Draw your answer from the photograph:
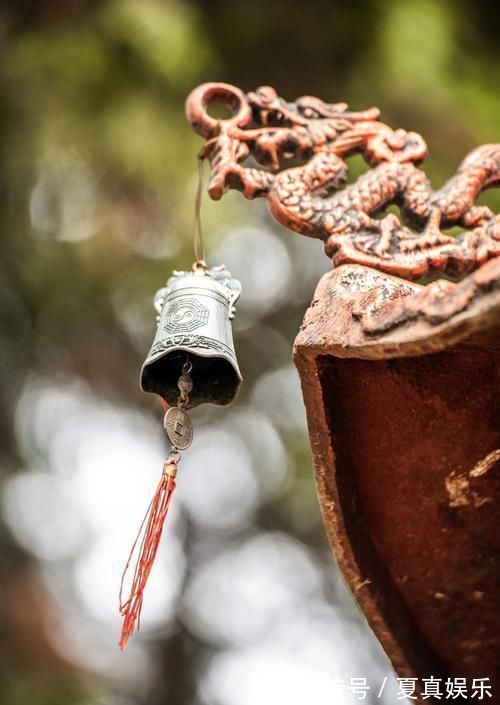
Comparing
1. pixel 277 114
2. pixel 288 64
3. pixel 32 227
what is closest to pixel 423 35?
pixel 288 64

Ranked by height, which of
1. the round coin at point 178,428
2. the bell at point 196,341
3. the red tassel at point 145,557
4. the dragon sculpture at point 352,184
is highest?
the dragon sculpture at point 352,184

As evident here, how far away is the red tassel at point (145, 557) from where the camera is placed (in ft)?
4.04

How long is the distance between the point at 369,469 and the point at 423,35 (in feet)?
5.97

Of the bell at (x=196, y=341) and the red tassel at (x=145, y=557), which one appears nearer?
the red tassel at (x=145, y=557)

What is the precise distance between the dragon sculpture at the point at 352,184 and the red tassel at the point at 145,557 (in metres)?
0.45

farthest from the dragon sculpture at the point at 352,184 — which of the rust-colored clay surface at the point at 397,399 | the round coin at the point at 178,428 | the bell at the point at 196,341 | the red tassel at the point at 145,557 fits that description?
the red tassel at the point at 145,557

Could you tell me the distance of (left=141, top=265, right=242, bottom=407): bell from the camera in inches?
53.7

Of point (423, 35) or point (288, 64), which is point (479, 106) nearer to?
point (423, 35)

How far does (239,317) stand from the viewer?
11.9ft

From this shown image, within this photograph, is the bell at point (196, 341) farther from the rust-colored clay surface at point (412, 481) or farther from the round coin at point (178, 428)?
the rust-colored clay surface at point (412, 481)

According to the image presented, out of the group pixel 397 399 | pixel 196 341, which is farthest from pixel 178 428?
pixel 397 399

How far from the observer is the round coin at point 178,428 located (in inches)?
50.8

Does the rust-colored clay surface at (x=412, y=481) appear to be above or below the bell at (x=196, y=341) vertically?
below

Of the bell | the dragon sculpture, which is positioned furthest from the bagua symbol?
the dragon sculpture
